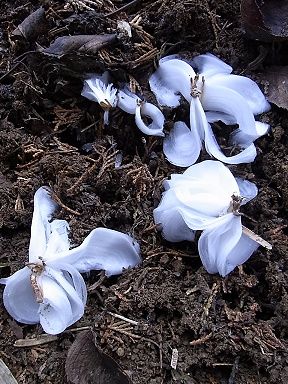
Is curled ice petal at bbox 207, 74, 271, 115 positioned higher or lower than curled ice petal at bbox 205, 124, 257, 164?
Result: higher

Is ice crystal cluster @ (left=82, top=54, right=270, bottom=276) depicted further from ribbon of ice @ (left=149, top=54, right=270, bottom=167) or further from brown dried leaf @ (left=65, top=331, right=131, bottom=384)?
brown dried leaf @ (left=65, top=331, right=131, bottom=384)

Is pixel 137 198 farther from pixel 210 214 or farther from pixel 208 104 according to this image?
pixel 208 104

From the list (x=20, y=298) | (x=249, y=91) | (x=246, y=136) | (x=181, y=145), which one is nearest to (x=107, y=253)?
(x=20, y=298)

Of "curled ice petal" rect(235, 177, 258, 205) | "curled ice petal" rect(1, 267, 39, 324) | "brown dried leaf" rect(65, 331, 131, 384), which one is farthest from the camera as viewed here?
"curled ice petal" rect(235, 177, 258, 205)

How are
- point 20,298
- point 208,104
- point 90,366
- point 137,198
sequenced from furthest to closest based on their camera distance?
point 208,104 → point 137,198 → point 20,298 → point 90,366

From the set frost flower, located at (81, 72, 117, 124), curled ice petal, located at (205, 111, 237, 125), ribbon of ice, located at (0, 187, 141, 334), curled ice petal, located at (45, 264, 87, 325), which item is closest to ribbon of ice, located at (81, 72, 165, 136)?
frost flower, located at (81, 72, 117, 124)

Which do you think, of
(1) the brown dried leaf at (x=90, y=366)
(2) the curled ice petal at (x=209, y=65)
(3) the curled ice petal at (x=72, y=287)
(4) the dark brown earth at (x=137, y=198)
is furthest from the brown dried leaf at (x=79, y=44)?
(1) the brown dried leaf at (x=90, y=366)

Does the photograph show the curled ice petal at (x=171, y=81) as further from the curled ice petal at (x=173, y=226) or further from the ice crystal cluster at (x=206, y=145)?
the curled ice petal at (x=173, y=226)
